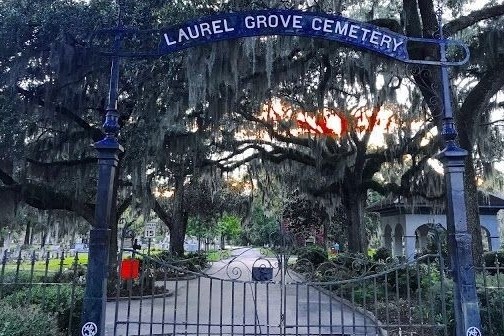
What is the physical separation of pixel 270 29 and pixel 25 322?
4.31m

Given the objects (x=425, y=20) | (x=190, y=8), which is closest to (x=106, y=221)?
(x=190, y=8)

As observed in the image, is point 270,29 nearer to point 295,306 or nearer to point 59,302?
point 59,302

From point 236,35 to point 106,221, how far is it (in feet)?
8.92

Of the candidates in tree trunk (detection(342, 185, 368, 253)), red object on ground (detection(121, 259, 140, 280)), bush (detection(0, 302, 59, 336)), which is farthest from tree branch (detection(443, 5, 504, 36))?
tree trunk (detection(342, 185, 368, 253))

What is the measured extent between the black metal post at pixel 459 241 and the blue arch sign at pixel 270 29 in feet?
3.98

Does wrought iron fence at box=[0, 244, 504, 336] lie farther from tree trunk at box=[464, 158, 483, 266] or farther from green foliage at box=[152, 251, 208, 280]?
tree trunk at box=[464, 158, 483, 266]

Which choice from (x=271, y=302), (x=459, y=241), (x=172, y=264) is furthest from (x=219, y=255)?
(x=459, y=241)

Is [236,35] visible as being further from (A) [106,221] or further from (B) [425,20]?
(B) [425,20]

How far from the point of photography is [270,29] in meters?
A: 5.50

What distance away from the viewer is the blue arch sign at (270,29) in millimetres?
5441

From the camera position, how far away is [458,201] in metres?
5.08

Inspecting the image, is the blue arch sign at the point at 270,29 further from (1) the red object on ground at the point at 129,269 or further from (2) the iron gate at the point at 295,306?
(2) the iron gate at the point at 295,306

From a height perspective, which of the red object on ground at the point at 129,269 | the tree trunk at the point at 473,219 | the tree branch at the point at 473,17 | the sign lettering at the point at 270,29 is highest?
the tree branch at the point at 473,17

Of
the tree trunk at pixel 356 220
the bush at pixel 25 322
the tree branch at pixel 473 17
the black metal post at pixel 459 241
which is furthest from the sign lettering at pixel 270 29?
the tree trunk at pixel 356 220
